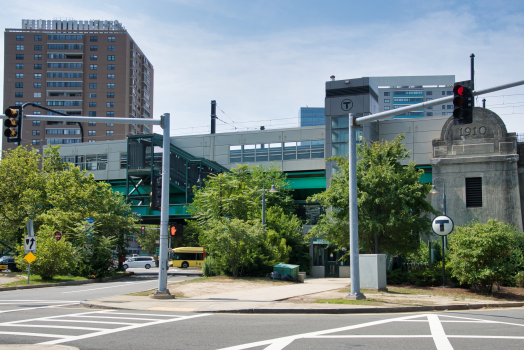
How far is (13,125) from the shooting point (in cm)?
1513

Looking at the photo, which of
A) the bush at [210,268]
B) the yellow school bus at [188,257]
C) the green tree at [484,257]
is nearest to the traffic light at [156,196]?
the bush at [210,268]

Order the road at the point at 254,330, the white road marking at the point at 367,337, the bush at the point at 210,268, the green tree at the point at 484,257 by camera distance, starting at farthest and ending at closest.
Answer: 1. the bush at the point at 210,268
2. the green tree at the point at 484,257
3. the road at the point at 254,330
4. the white road marking at the point at 367,337

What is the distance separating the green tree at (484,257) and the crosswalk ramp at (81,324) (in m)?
Result: 11.9

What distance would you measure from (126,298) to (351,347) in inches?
436

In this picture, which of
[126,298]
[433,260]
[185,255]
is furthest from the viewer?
[185,255]

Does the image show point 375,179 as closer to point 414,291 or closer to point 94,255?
point 414,291

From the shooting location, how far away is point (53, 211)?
106ft

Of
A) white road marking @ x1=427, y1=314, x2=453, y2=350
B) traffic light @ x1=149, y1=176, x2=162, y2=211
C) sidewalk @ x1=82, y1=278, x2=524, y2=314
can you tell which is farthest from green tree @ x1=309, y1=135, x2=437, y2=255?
white road marking @ x1=427, y1=314, x2=453, y2=350

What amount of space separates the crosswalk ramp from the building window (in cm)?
2755

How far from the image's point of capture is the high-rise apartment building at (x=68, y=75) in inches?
4365

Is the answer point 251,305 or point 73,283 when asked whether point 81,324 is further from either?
point 73,283

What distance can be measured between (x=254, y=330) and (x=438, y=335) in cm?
374

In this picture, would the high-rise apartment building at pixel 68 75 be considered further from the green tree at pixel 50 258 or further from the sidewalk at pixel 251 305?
the sidewalk at pixel 251 305

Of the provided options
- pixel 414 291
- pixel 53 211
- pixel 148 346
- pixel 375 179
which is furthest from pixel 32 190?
pixel 148 346
